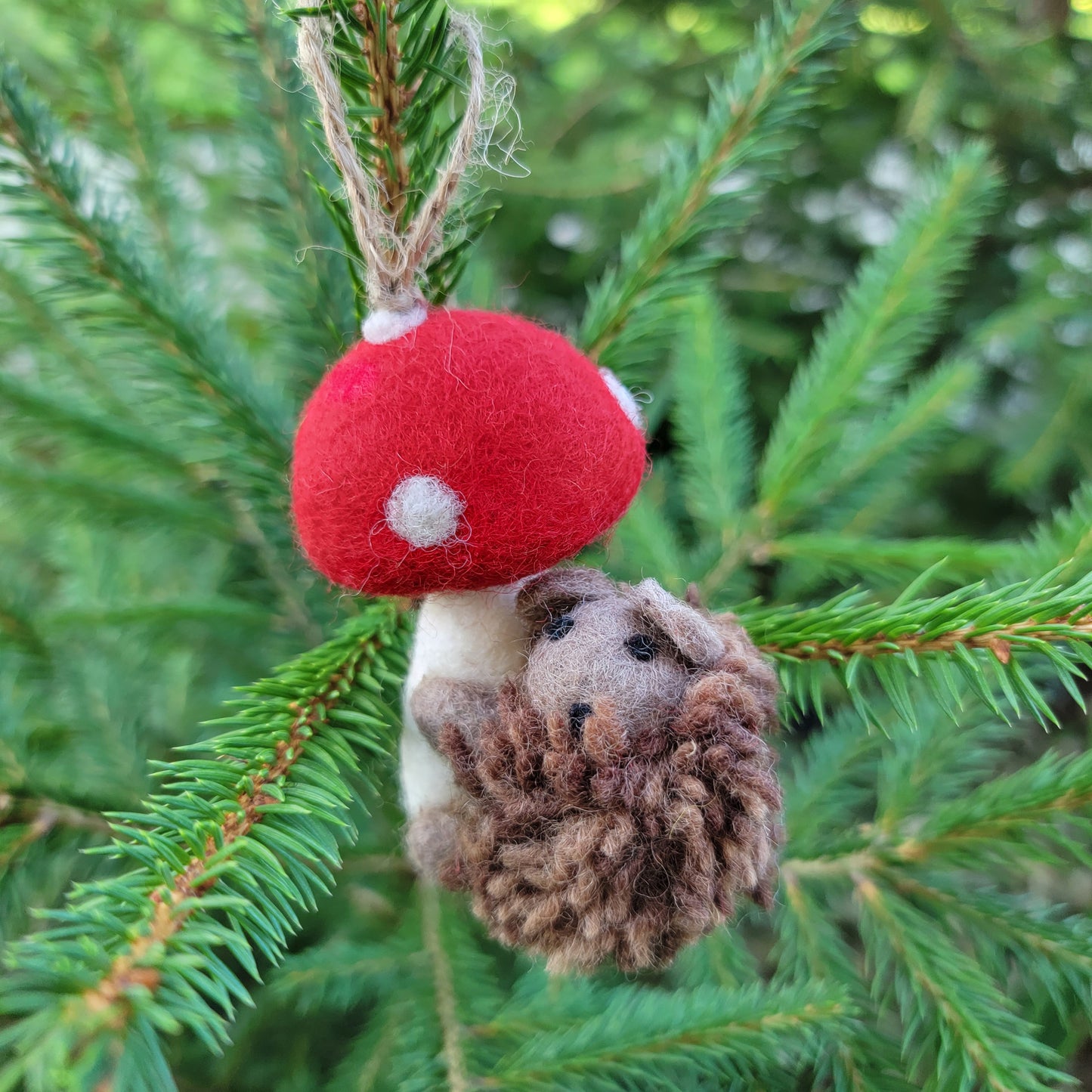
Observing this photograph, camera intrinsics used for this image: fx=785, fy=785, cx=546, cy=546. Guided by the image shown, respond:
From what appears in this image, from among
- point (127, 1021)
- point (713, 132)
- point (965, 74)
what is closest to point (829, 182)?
point (965, 74)

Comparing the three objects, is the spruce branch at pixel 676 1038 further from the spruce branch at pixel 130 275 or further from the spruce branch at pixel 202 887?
the spruce branch at pixel 130 275

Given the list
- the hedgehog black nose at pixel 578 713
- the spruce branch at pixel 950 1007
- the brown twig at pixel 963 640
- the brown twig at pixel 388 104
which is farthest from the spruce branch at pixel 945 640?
the brown twig at pixel 388 104

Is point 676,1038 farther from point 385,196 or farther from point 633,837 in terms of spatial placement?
point 385,196

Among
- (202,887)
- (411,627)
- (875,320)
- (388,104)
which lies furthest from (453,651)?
(875,320)

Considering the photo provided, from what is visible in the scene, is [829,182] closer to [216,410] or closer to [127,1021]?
[216,410]

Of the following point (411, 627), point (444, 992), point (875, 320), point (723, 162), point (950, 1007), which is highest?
point (723, 162)

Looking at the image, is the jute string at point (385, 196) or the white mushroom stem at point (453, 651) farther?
the white mushroom stem at point (453, 651)
